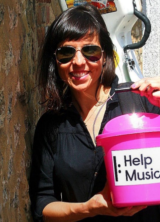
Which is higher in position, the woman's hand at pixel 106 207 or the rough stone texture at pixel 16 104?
the rough stone texture at pixel 16 104

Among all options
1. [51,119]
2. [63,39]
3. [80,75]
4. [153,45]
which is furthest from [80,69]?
[153,45]

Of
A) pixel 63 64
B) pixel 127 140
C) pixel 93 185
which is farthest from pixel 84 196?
pixel 63 64

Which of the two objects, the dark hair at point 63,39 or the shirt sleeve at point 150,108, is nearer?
the shirt sleeve at point 150,108

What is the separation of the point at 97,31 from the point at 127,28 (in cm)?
105

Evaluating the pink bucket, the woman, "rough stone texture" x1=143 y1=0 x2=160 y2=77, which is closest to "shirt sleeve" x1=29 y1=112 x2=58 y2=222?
the woman

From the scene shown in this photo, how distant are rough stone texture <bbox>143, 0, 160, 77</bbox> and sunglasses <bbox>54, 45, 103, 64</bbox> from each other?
9.68 ft

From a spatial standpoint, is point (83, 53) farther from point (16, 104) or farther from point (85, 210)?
point (85, 210)

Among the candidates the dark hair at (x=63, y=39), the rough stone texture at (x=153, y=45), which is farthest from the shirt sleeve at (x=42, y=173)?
the rough stone texture at (x=153, y=45)

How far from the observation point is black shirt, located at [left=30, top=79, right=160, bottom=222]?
1.67 metres

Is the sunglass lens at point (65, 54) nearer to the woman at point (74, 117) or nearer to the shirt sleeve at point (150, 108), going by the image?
the woman at point (74, 117)

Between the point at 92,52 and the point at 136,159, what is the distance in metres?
0.54

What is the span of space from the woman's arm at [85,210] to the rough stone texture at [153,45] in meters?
3.14

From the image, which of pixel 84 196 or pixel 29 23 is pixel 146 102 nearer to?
pixel 84 196

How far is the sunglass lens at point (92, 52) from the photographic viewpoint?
1.72 meters
